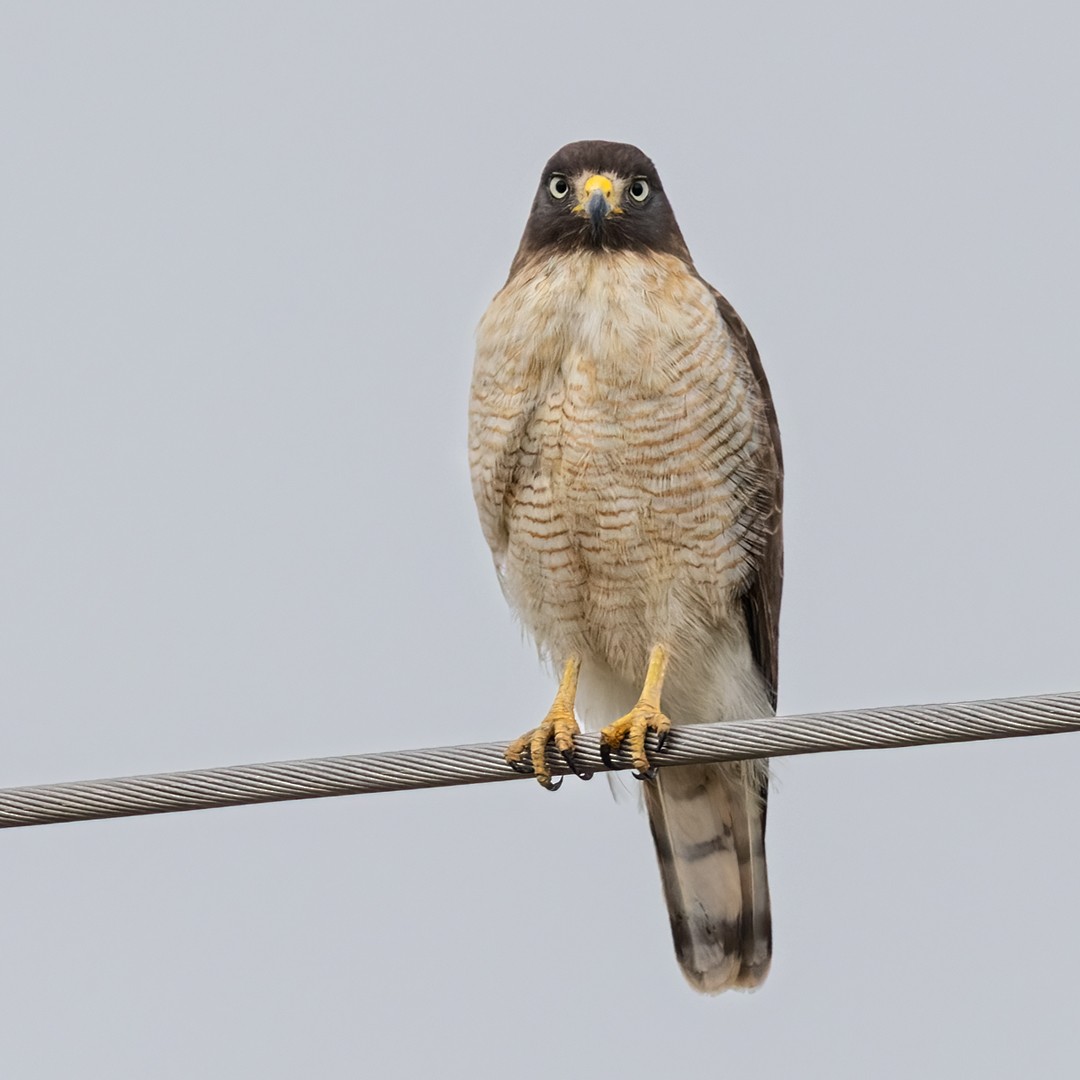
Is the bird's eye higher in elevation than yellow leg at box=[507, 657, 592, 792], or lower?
higher

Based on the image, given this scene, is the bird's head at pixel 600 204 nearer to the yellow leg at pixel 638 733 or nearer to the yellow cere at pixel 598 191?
the yellow cere at pixel 598 191

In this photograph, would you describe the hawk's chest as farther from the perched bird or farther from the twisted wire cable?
the twisted wire cable

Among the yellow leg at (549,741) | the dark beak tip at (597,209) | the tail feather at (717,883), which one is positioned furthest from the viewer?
the tail feather at (717,883)

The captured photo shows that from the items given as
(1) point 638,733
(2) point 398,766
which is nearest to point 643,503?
(1) point 638,733

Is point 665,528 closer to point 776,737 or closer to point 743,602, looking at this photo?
point 743,602

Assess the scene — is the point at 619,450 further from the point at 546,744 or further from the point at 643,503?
the point at 546,744

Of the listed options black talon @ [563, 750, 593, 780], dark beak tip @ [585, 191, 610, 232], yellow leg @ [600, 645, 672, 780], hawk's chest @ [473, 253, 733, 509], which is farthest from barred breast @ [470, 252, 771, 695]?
black talon @ [563, 750, 593, 780]

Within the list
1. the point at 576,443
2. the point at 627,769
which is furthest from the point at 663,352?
the point at 627,769

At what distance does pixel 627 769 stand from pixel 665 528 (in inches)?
32.8

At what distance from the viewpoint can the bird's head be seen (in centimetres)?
660

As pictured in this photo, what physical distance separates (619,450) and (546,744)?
991mm

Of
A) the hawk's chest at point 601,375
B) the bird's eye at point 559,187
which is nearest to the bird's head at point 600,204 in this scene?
the bird's eye at point 559,187

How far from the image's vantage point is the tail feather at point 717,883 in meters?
7.00

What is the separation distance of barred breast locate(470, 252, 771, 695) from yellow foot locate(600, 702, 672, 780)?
52 centimetres
